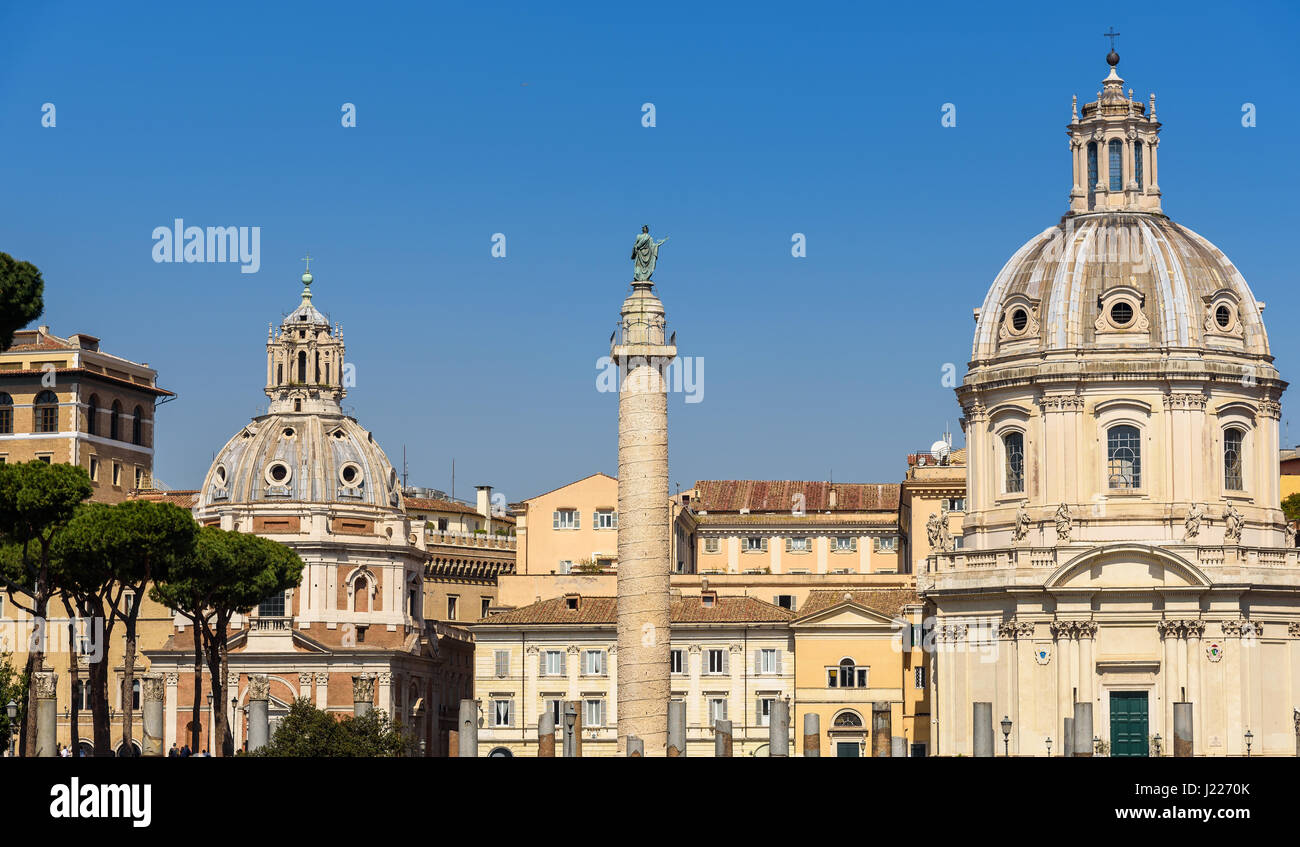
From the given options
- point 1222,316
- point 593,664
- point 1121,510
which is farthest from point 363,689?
point 1222,316

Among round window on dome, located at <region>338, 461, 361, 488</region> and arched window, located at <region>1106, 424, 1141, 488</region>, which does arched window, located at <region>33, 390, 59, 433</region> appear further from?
arched window, located at <region>1106, 424, 1141, 488</region>

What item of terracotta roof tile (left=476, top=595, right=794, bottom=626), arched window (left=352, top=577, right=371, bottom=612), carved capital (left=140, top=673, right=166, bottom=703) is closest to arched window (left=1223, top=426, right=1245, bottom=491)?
terracotta roof tile (left=476, top=595, right=794, bottom=626)

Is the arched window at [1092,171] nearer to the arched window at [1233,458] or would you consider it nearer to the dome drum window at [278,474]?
the arched window at [1233,458]

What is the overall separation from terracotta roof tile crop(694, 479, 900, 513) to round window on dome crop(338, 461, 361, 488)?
1702 cm

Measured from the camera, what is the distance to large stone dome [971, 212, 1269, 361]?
87688 millimetres

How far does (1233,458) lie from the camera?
291ft

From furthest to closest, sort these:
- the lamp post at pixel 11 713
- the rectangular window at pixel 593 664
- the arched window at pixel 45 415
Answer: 1. the arched window at pixel 45 415
2. the rectangular window at pixel 593 664
3. the lamp post at pixel 11 713

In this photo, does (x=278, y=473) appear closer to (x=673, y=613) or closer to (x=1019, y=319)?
(x=673, y=613)

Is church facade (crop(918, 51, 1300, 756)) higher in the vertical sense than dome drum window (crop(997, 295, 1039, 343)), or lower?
lower

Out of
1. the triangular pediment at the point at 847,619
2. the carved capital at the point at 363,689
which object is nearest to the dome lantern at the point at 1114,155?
the triangular pediment at the point at 847,619

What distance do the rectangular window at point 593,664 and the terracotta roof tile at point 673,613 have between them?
1397 millimetres

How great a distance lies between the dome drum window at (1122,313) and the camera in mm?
87625

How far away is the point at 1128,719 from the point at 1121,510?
736 cm
